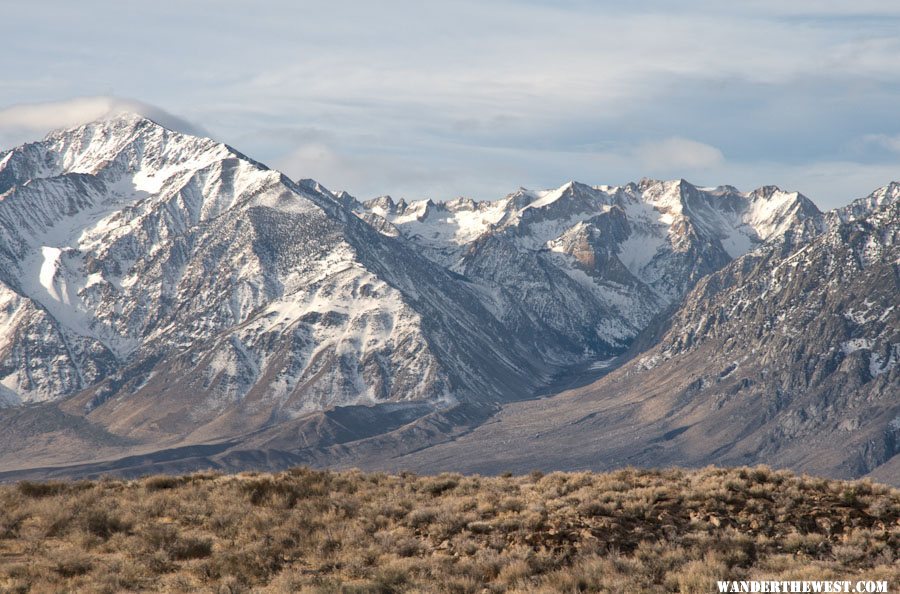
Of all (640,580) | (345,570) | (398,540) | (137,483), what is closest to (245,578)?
(345,570)

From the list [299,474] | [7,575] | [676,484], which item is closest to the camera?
[7,575]

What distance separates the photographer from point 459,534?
4538cm

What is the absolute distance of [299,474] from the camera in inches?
2233

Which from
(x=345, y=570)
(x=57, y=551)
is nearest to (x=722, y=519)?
(x=345, y=570)

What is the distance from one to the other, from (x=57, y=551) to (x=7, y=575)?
3501 mm

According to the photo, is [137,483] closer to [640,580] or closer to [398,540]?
[398,540]

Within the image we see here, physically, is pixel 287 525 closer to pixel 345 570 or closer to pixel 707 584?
pixel 345 570

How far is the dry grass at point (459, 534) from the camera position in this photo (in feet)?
133

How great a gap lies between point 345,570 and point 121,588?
8.15 m

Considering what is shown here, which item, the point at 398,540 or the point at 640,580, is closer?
the point at 640,580

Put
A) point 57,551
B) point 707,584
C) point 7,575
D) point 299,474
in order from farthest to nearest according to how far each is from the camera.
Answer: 1. point 299,474
2. point 57,551
3. point 7,575
4. point 707,584

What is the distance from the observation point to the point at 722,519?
45781 mm

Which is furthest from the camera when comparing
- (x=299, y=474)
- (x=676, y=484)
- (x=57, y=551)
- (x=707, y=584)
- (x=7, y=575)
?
(x=299, y=474)

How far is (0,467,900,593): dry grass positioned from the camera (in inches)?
1593
